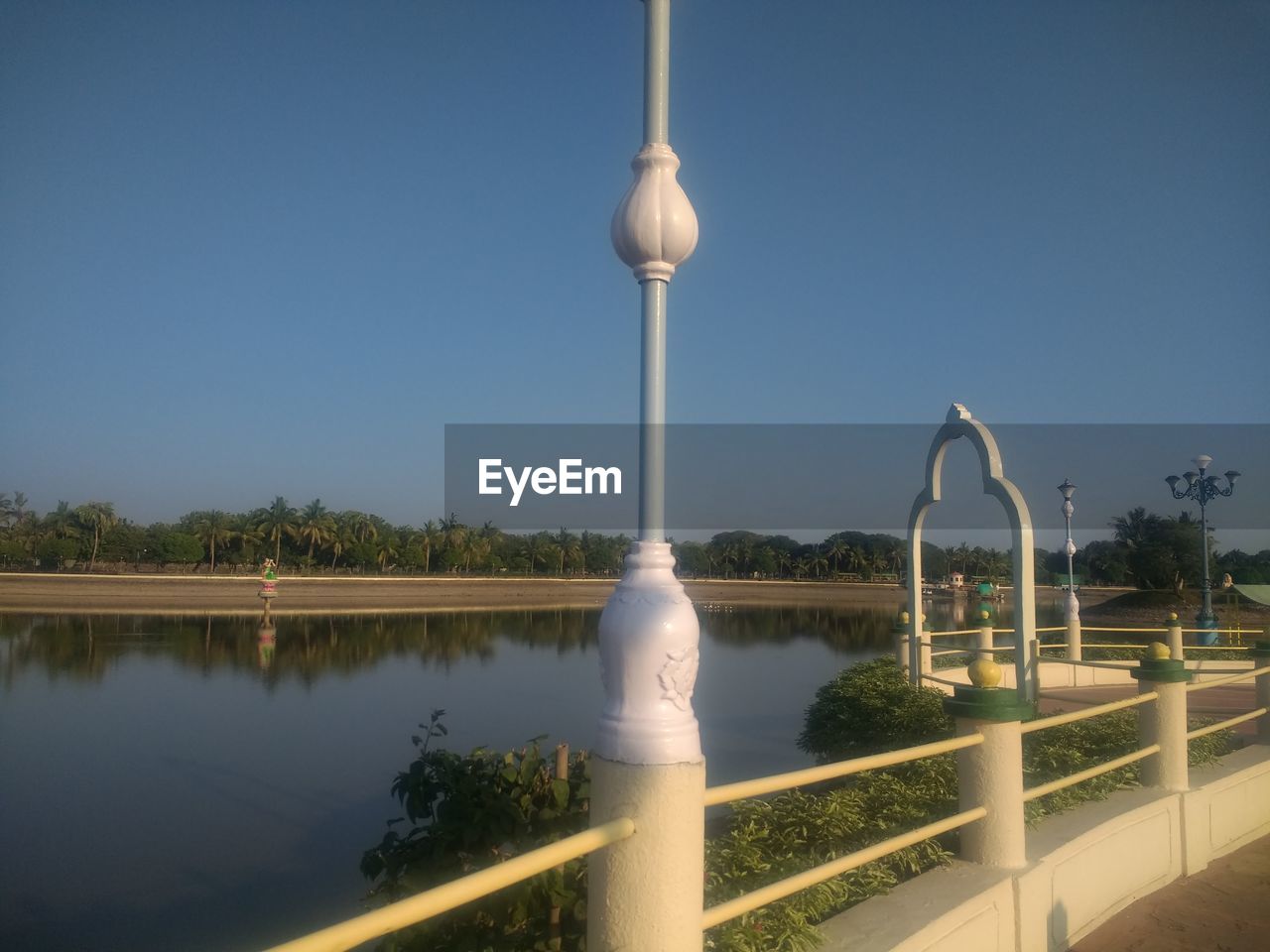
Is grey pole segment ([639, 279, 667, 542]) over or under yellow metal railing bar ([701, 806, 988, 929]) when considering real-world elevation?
over

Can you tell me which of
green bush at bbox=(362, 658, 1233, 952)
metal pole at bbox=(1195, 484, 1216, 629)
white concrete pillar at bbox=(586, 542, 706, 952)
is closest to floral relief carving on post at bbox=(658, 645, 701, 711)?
white concrete pillar at bbox=(586, 542, 706, 952)

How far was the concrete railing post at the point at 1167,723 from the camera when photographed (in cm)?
487

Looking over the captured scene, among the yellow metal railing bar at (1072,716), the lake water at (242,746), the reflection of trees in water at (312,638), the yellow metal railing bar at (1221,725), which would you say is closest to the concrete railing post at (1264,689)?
the yellow metal railing bar at (1221,725)

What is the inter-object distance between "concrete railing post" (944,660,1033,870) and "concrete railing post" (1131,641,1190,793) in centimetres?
192

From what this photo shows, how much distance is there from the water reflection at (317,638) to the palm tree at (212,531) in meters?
27.9

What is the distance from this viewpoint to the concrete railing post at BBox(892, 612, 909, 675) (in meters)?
11.7

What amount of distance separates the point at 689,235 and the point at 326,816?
A: 11464mm

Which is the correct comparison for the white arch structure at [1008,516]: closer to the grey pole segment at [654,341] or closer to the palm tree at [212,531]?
the grey pole segment at [654,341]

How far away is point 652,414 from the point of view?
2297 mm

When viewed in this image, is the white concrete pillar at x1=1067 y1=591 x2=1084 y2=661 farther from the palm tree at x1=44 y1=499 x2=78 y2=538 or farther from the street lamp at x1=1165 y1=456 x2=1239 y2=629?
the palm tree at x1=44 y1=499 x2=78 y2=538

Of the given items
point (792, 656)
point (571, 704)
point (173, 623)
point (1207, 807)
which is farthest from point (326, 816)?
point (173, 623)

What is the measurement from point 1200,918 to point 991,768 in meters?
1.75

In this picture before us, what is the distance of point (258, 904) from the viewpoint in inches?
348

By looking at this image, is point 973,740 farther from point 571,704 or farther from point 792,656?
point 792,656
